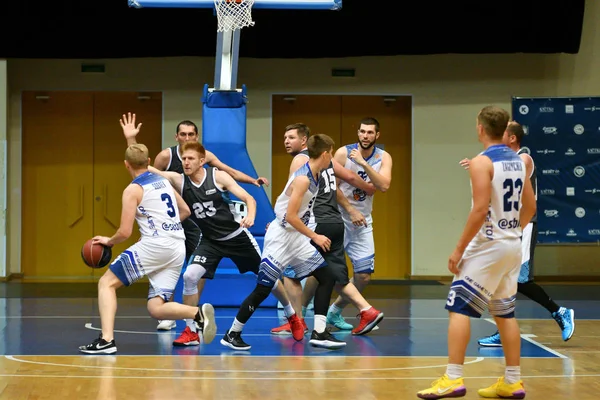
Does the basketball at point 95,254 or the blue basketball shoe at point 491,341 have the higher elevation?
the basketball at point 95,254

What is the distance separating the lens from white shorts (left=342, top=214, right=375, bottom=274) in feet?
27.8

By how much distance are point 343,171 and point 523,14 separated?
582 cm

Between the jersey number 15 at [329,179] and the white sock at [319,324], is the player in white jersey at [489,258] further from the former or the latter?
the jersey number 15 at [329,179]

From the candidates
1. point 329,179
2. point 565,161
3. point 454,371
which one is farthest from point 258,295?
point 565,161

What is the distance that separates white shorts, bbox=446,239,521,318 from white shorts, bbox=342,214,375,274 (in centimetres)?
300

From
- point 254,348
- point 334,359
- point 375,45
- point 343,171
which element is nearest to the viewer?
point 334,359

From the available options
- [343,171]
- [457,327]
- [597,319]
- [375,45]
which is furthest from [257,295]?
[375,45]

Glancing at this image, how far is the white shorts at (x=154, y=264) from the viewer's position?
691 cm

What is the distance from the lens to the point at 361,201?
8.62 metres

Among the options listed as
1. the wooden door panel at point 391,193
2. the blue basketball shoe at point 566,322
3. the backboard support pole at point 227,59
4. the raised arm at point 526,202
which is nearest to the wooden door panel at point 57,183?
the wooden door panel at point 391,193

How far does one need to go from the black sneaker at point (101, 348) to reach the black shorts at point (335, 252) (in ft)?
5.81

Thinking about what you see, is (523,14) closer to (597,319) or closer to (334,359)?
(597,319)

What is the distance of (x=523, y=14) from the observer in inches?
509

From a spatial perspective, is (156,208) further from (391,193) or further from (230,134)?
(391,193)
